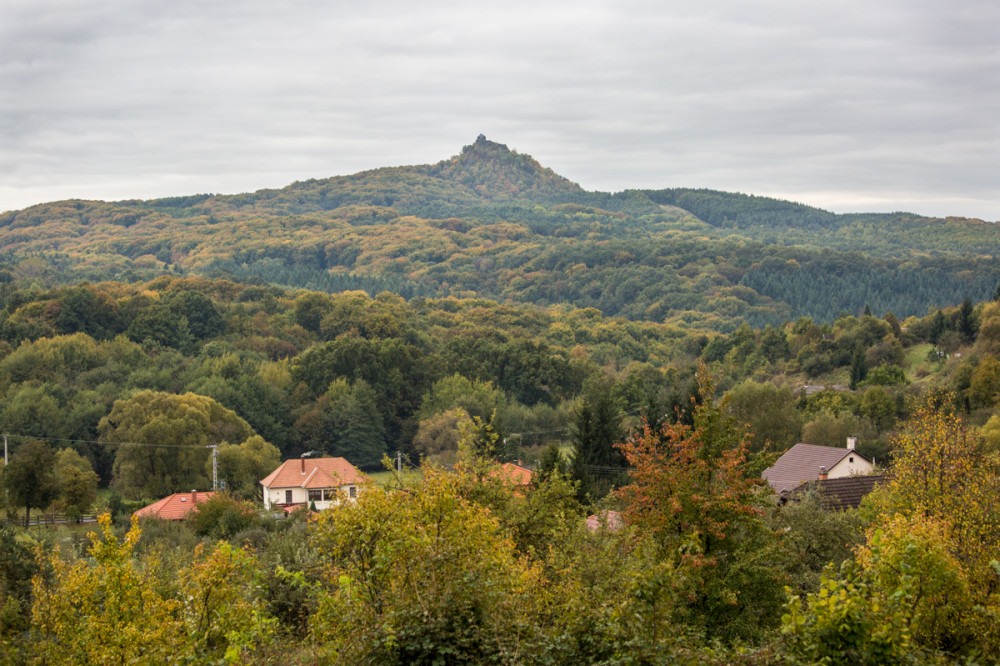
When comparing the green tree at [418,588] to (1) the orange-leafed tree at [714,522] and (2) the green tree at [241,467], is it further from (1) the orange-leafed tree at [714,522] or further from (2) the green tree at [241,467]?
(2) the green tree at [241,467]

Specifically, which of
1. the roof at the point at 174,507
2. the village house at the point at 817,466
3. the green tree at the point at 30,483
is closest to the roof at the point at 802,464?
the village house at the point at 817,466

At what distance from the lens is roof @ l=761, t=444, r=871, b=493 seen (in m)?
35.3

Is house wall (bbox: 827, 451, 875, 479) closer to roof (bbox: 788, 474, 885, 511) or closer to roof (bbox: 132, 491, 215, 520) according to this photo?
roof (bbox: 788, 474, 885, 511)

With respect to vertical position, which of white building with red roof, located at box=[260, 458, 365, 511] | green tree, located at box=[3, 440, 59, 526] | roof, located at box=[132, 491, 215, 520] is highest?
green tree, located at box=[3, 440, 59, 526]

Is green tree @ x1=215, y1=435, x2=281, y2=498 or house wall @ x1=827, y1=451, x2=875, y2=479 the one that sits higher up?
house wall @ x1=827, y1=451, x2=875, y2=479

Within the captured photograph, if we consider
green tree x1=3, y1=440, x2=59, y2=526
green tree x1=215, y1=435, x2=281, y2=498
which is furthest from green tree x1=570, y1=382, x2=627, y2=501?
green tree x1=3, y1=440, x2=59, y2=526

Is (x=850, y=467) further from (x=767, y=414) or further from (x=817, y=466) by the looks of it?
(x=767, y=414)

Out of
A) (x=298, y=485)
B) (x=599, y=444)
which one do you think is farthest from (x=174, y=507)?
(x=599, y=444)

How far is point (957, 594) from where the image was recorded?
11.2 m

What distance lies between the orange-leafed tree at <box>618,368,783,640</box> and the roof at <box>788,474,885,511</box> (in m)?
12.9

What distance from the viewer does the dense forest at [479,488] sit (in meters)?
10.1

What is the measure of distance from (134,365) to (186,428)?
24416mm

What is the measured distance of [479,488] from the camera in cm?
1892

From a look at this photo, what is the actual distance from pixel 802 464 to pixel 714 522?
2377 cm
